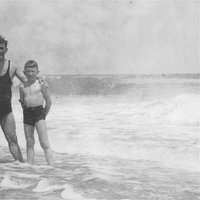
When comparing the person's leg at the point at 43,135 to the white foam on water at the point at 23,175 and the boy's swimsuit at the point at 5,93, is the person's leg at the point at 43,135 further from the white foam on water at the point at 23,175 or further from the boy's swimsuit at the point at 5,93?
the white foam on water at the point at 23,175

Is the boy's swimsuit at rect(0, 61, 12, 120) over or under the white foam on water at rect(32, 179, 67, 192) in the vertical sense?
over

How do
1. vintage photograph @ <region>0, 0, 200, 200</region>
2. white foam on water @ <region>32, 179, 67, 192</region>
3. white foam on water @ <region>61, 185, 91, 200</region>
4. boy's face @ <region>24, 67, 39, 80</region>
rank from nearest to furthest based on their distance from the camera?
→ white foam on water @ <region>61, 185, 91, 200</region> → white foam on water @ <region>32, 179, 67, 192</region> → vintage photograph @ <region>0, 0, 200, 200</region> → boy's face @ <region>24, 67, 39, 80</region>

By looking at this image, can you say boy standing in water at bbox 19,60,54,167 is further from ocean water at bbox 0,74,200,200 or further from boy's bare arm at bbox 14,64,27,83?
ocean water at bbox 0,74,200,200

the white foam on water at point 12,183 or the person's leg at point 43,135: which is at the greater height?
the person's leg at point 43,135

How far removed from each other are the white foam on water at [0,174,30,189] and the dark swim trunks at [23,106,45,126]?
1.87 feet

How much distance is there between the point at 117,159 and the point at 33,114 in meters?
1.32

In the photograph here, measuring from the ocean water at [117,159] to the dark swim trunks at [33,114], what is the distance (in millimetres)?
358

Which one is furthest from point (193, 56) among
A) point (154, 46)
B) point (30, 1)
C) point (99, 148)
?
point (99, 148)

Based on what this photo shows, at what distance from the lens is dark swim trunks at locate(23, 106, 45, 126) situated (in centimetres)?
298

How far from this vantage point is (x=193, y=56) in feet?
29.2

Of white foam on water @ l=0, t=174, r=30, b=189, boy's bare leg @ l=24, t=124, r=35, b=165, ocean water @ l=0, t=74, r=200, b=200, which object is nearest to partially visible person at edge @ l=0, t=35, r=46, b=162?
boy's bare leg @ l=24, t=124, r=35, b=165

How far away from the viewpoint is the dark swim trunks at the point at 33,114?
2977 millimetres

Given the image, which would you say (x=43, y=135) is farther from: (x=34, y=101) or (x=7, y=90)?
(x=7, y=90)

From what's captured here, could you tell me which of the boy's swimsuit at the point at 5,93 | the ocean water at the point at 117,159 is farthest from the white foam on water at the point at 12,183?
the boy's swimsuit at the point at 5,93
